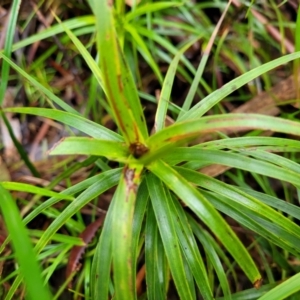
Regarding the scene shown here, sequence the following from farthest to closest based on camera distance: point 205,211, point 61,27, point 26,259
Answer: point 61,27, point 205,211, point 26,259

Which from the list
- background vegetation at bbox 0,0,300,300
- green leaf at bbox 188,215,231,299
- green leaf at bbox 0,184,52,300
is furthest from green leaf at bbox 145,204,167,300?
green leaf at bbox 0,184,52,300

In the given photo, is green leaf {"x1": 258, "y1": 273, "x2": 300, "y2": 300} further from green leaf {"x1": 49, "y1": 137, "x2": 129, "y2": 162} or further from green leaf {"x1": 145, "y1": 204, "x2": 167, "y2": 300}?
green leaf {"x1": 49, "y1": 137, "x2": 129, "y2": 162}

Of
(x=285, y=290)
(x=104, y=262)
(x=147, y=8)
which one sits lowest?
(x=285, y=290)

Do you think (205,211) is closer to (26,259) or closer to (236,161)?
(236,161)

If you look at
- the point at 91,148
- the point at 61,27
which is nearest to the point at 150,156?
the point at 91,148

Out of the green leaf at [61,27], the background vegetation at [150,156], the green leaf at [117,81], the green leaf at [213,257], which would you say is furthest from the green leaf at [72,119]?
the green leaf at [61,27]

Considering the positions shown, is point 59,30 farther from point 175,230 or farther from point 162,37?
point 175,230

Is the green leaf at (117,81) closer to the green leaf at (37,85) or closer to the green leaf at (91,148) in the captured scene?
the green leaf at (91,148)
